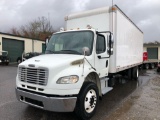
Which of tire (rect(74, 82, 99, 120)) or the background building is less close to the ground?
the background building

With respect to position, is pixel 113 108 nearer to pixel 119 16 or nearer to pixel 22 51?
pixel 119 16

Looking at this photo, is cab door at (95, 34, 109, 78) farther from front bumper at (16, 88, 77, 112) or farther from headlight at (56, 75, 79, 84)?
front bumper at (16, 88, 77, 112)

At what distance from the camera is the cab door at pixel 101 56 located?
6.15 metres

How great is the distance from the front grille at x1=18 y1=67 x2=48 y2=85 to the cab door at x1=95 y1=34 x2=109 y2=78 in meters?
1.90

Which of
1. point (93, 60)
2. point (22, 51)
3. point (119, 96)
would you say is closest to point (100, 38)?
point (93, 60)

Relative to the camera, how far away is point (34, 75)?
16.3 ft

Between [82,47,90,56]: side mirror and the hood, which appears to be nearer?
the hood

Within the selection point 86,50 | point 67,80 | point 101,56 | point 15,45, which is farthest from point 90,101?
point 15,45

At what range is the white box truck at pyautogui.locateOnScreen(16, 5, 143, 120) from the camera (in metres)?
4.75

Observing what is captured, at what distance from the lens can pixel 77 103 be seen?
5055 millimetres

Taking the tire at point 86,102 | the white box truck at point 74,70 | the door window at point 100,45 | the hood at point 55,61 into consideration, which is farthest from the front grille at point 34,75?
the door window at point 100,45

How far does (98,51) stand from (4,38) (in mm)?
24372

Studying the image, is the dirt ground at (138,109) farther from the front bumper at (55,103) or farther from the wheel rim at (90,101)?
the front bumper at (55,103)

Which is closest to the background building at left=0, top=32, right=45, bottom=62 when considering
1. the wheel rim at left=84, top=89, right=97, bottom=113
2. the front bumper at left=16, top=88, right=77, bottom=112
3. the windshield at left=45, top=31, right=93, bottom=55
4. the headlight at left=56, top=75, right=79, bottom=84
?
the windshield at left=45, top=31, right=93, bottom=55
